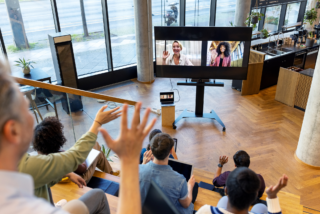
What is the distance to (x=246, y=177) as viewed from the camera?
1.92 meters

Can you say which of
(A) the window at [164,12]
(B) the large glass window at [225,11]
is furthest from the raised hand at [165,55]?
(B) the large glass window at [225,11]

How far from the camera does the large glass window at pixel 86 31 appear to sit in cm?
672

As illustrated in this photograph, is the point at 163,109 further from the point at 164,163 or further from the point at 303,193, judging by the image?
the point at 164,163

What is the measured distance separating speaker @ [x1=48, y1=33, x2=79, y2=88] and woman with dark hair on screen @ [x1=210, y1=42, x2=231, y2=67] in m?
3.06

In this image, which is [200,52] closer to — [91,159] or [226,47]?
[226,47]

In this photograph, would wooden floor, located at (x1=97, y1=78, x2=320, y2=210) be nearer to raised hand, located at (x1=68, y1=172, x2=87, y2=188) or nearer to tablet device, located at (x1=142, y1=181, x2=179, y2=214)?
raised hand, located at (x1=68, y1=172, x2=87, y2=188)

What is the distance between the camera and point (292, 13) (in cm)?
1005

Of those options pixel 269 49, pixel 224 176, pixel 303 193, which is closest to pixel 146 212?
pixel 224 176

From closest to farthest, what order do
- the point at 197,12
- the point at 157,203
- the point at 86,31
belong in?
the point at 157,203 → the point at 86,31 → the point at 197,12

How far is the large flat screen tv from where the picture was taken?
216 inches

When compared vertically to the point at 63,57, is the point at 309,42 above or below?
below

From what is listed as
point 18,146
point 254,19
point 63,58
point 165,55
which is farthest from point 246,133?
point 18,146

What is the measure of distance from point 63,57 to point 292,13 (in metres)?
8.09

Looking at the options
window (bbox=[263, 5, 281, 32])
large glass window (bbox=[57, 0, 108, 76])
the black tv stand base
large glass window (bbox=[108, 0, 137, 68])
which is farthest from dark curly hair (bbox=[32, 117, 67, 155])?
window (bbox=[263, 5, 281, 32])
